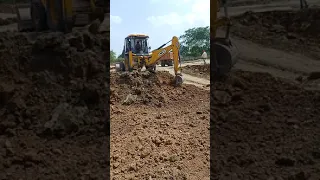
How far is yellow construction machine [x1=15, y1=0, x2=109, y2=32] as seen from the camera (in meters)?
4.81

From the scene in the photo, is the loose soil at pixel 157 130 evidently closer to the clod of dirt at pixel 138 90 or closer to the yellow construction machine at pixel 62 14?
the clod of dirt at pixel 138 90

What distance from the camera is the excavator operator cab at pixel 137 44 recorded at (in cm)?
989

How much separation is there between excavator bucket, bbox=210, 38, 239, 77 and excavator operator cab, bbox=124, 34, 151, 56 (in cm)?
462

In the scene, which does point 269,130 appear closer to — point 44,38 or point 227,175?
point 227,175

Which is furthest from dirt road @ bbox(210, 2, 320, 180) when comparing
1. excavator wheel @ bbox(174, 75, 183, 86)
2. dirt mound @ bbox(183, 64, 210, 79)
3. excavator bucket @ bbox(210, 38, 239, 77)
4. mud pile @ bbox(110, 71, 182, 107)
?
dirt mound @ bbox(183, 64, 210, 79)

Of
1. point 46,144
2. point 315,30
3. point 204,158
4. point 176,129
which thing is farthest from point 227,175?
point 315,30

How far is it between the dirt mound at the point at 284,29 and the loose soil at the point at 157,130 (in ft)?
10.5

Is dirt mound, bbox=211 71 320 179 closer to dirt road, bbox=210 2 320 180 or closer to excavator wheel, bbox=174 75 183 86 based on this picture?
dirt road, bbox=210 2 320 180

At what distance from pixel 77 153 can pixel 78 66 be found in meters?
1.42

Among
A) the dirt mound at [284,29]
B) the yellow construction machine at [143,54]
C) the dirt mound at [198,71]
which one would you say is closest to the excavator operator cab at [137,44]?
the yellow construction machine at [143,54]

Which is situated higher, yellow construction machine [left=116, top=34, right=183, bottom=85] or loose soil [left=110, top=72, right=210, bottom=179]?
yellow construction machine [left=116, top=34, right=183, bottom=85]

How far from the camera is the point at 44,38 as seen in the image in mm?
4660

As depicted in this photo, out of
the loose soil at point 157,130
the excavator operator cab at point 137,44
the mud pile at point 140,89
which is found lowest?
the loose soil at point 157,130

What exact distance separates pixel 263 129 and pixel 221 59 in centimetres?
185
